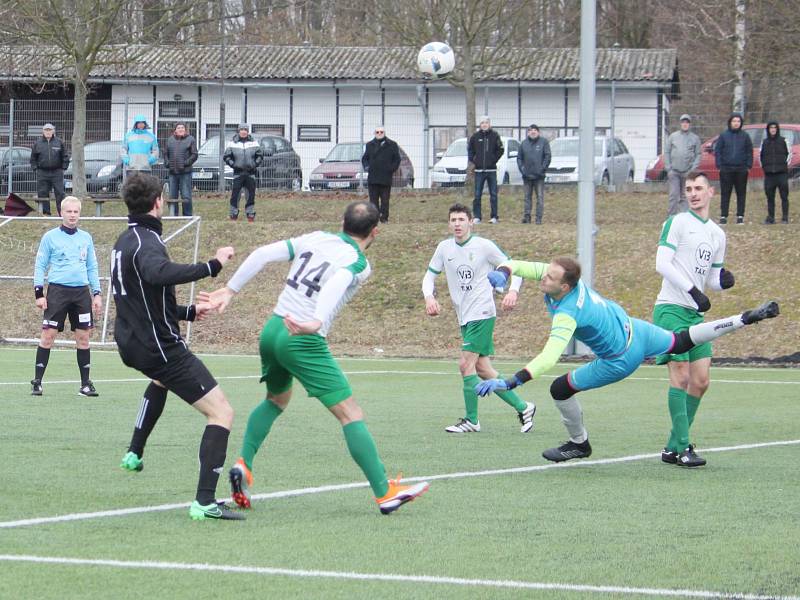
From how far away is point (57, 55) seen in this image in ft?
98.8

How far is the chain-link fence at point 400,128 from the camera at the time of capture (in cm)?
3100

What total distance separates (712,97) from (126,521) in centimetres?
2560

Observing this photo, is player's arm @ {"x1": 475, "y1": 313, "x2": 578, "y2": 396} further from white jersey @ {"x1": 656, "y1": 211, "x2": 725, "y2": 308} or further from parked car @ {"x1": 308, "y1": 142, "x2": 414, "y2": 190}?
parked car @ {"x1": 308, "y1": 142, "x2": 414, "y2": 190}

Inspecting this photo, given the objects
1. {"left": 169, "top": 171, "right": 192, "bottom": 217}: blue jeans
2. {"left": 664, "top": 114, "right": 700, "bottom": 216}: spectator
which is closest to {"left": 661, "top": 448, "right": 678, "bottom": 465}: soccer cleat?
{"left": 664, "top": 114, "right": 700, "bottom": 216}: spectator

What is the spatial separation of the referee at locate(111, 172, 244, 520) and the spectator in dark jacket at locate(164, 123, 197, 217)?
727 inches

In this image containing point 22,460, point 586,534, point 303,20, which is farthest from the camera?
point 303,20

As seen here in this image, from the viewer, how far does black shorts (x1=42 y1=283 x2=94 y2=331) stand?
13.8 meters

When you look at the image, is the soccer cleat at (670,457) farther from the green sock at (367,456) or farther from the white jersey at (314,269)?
the white jersey at (314,269)

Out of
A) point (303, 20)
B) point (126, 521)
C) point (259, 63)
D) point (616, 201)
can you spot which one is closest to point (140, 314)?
point (126, 521)

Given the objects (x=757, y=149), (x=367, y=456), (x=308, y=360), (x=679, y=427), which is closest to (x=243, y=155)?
(x=757, y=149)

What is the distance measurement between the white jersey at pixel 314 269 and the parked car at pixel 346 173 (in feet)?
79.6

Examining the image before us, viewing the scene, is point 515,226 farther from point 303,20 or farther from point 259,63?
point 303,20

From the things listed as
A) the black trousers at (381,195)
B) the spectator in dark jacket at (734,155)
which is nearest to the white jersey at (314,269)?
the spectator in dark jacket at (734,155)

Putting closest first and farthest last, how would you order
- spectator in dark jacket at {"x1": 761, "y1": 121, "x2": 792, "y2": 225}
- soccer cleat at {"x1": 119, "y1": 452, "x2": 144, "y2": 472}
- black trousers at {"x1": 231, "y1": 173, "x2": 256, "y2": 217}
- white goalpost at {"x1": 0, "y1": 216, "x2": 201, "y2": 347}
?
soccer cleat at {"x1": 119, "y1": 452, "x2": 144, "y2": 472} → white goalpost at {"x1": 0, "y1": 216, "x2": 201, "y2": 347} → spectator in dark jacket at {"x1": 761, "y1": 121, "x2": 792, "y2": 225} → black trousers at {"x1": 231, "y1": 173, "x2": 256, "y2": 217}
